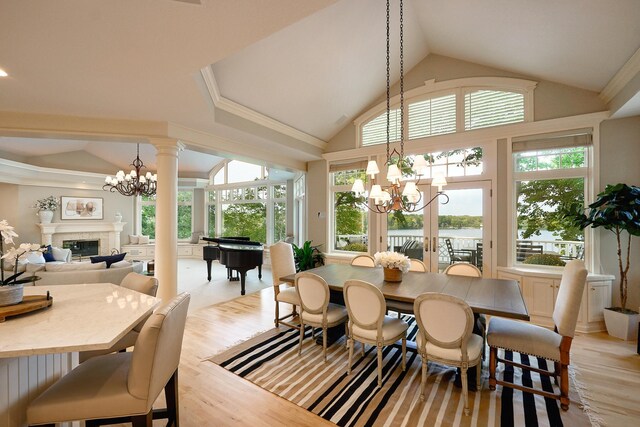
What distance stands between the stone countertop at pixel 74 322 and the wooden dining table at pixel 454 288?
5.93 feet

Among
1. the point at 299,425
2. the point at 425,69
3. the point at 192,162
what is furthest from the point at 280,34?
the point at 192,162

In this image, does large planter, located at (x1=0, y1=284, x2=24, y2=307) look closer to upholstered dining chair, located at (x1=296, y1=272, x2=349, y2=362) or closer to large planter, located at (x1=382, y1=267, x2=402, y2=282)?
upholstered dining chair, located at (x1=296, y1=272, x2=349, y2=362)

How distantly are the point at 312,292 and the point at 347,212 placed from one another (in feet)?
10.6

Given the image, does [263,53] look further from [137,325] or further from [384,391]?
[384,391]

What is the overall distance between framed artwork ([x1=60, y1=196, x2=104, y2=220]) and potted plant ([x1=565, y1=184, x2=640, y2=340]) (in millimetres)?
11652

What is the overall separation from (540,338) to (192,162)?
978 centimetres

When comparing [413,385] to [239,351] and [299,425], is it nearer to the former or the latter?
[299,425]

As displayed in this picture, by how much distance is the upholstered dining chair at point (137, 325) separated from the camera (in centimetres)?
197

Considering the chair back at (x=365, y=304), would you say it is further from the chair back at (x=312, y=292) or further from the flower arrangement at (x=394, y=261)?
the flower arrangement at (x=394, y=261)

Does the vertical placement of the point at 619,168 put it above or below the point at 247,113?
below

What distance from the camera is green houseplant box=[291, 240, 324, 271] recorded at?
580 centimetres

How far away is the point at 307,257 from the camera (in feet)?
19.0

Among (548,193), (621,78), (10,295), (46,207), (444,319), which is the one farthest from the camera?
(46,207)

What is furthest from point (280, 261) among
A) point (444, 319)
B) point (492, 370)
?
point (492, 370)
